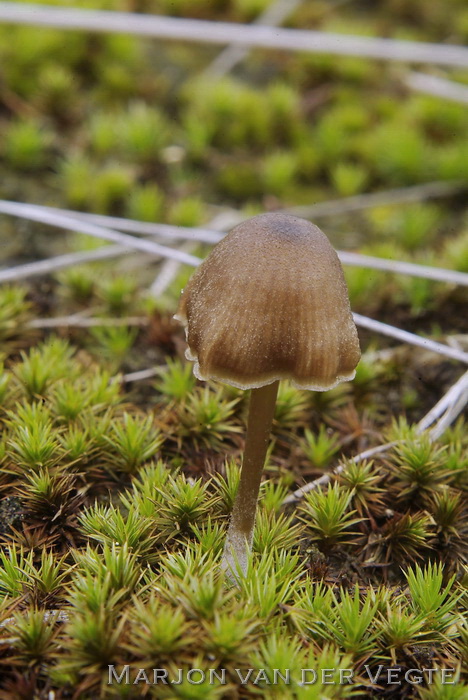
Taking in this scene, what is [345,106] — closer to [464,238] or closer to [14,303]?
[464,238]

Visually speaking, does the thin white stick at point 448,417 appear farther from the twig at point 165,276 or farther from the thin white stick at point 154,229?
the twig at point 165,276

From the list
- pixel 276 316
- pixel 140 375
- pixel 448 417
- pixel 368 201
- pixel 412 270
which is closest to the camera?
pixel 276 316

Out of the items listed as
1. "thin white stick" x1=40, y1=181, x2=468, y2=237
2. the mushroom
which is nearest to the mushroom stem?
the mushroom

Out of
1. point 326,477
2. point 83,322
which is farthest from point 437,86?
point 326,477

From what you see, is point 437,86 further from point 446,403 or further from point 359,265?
point 446,403

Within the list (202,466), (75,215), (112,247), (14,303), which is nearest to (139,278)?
(112,247)

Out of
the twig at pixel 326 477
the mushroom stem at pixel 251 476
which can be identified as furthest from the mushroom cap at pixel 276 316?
the twig at pixel 326 477
